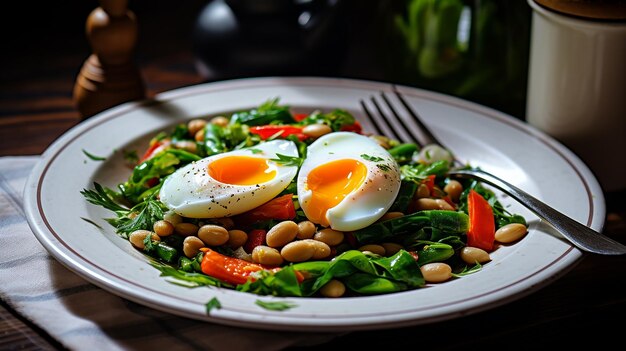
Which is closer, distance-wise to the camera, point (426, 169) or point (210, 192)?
point (210, 192)

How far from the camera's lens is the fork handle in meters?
2.00

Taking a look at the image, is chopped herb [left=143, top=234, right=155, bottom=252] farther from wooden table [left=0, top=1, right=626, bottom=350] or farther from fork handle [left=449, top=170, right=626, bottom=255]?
fork handle [left=449, top=170, right=626, bottom=255]

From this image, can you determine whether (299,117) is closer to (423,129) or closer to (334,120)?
(334,120)

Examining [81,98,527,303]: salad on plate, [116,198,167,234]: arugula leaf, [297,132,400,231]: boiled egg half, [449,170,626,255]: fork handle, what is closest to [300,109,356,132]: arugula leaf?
[81,98,527,303]: salad on plate

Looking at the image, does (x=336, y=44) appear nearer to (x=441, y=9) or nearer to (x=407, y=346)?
(x=441, y=9)

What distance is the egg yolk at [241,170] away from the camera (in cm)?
232

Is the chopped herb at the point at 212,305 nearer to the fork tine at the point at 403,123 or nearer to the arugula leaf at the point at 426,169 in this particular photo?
the arugula leaf at the point at 426,169

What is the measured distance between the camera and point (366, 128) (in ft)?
A: 9.70

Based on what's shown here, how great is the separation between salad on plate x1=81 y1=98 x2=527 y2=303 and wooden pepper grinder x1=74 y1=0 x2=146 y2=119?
60 cm

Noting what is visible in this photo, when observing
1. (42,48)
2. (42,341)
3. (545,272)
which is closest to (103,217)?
(42,341)

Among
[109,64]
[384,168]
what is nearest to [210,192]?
[384,168]

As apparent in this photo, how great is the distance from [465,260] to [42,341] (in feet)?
3.38

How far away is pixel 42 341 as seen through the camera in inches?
76.3

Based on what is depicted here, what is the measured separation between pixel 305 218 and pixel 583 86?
100 centimetres
